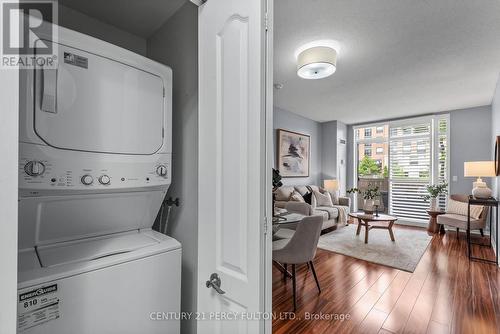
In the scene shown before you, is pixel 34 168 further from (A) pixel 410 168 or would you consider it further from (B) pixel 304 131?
(A) pixel 410 168

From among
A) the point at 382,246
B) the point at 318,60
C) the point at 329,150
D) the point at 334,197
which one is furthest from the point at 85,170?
the point at 329,150

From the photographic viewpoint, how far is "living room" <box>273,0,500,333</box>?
204 cm

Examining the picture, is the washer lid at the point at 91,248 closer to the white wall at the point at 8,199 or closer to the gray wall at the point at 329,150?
the white wall at the point at 8,199

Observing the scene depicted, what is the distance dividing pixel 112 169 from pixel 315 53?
91.3 inches

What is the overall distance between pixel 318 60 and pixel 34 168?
250 cm

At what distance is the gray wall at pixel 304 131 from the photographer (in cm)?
507

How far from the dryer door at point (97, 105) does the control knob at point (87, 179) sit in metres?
0.12

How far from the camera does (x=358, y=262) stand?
3154mm

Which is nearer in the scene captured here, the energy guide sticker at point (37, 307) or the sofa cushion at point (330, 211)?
the energy guide sticker at point (37, 307)

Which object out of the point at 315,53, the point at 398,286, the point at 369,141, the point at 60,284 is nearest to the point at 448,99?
the point at 369,141

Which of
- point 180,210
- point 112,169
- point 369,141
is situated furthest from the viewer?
point 369,141

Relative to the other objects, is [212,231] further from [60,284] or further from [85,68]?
[85,68]

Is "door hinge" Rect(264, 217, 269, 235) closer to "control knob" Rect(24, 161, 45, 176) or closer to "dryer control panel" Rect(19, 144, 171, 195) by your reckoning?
"dryer control panel" Rect(19, 144, 171, 195)

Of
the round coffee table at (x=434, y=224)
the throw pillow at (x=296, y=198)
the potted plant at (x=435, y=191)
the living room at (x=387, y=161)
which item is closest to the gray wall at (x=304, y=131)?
the living room at (x=387, y=161)
